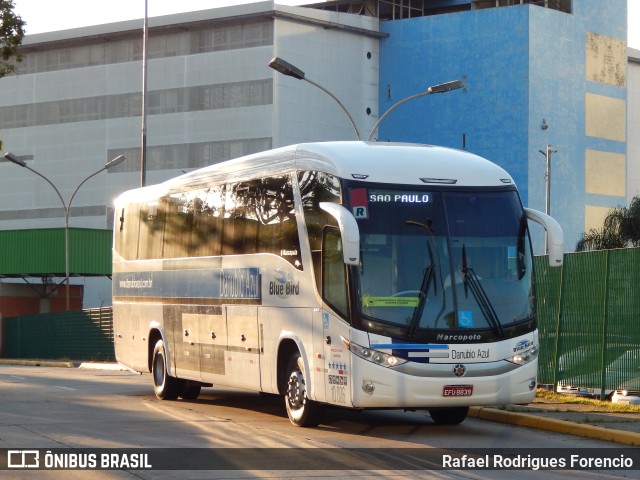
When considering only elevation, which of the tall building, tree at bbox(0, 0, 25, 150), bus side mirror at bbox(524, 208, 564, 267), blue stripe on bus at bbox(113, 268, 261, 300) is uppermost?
the tall building

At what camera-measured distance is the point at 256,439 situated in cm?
1424

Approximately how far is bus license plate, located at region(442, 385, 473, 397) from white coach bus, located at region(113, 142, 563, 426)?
11mm

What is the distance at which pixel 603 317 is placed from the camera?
19656mm

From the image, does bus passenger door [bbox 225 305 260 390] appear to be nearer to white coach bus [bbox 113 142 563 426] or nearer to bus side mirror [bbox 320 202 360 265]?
white coach bus [bbox 113 142 563 426]

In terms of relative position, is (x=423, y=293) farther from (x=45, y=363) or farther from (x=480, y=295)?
(x=45, y=363)

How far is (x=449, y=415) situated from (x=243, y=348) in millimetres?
3029

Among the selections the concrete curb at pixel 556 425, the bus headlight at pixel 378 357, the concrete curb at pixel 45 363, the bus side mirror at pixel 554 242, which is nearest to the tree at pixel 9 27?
the concrete curb at pixel 45 363

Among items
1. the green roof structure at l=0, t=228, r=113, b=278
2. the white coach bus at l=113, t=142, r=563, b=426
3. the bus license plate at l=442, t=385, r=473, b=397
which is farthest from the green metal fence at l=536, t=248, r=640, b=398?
the green roof structure at l=0, t=228, r=113, b=278

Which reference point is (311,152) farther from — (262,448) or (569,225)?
(569,225)

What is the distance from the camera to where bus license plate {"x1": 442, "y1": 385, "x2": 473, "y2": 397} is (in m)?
14.5

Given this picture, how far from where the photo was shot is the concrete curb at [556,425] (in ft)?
47.9

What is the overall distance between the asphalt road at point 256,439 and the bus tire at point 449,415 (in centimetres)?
16

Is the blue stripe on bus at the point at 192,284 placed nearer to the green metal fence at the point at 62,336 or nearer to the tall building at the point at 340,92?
the green metal fence at the point at 62,336

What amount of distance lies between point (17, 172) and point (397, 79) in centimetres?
2721
